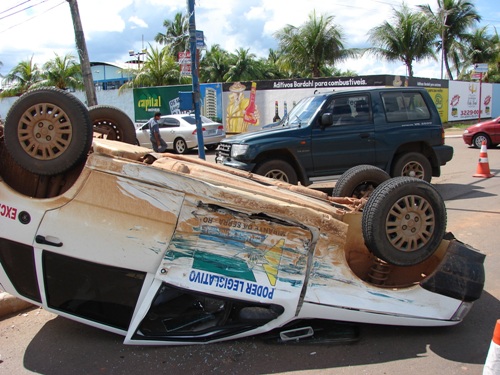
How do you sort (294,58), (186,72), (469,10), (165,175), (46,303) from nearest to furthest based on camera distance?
1. (165,175)
2. (46,303)
3. (186,72)
4. (294,58)
5. (469,10)

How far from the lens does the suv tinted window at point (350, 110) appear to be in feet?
28.0

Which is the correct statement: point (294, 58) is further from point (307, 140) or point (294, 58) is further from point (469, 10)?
point (307, 140)

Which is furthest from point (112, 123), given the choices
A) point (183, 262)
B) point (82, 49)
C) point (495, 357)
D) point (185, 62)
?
point (82, 49)

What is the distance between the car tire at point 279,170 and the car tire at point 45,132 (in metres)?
5.06

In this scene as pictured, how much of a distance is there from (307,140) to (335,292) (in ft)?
17.2

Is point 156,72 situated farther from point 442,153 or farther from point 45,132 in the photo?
point 45,132

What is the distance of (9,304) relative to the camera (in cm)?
425

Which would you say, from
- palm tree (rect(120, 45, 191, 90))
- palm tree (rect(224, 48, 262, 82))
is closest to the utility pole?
palm tree (rect(120, 45, 191, 90))

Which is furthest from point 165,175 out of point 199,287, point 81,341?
point 81,341

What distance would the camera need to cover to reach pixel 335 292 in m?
3.30

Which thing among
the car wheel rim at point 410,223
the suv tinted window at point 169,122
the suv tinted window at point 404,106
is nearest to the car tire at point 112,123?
the car wheel rim at point 410,223

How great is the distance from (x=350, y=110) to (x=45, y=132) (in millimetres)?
6357

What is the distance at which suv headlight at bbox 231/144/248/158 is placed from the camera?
26.6 feet

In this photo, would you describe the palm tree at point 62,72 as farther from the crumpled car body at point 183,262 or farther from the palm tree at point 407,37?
the crumpled car body at point 183,262
